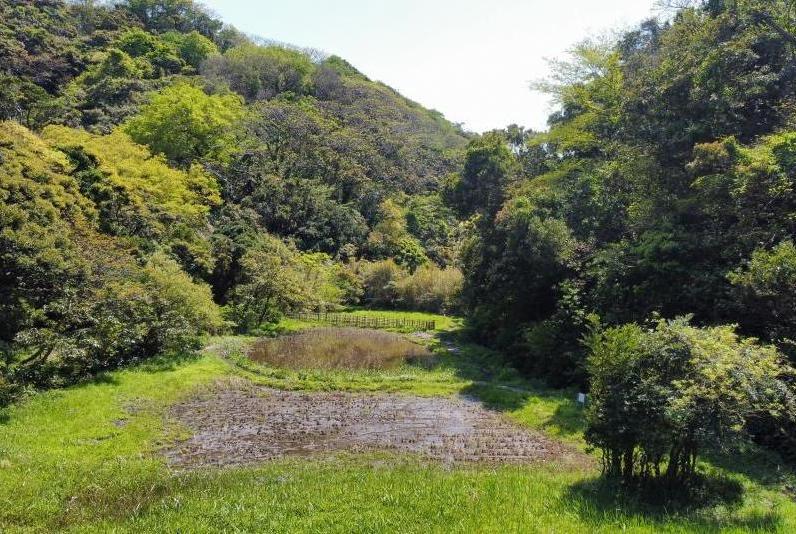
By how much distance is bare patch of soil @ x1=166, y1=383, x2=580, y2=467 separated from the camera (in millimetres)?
14062

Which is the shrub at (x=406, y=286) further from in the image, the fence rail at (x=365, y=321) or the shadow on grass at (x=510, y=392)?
the shadow on grass at (x=510, y=392)

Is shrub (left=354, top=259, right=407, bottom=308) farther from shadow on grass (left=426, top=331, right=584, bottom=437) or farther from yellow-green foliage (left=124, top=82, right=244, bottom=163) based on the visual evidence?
shadow on grass (left=426, top=331, right=584, bottom=437)

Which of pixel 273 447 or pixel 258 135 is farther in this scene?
pixel 258 135

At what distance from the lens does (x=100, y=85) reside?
6309 centimetres

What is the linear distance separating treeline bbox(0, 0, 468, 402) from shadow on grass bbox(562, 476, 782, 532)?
16.9 metres

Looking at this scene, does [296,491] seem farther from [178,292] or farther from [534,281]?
[534,281]

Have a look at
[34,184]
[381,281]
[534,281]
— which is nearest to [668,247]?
[534,281]

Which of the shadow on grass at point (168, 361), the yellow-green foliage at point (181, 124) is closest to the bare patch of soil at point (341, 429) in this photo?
the shadow on grass at point (168, 361)

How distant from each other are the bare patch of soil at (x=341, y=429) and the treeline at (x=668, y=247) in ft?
13.2

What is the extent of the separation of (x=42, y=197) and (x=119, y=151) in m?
14.9

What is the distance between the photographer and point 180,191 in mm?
38875

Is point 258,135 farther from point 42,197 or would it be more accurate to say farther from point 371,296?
point 42,197

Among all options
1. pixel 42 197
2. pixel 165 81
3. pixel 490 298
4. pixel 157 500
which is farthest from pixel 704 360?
pixel 165 81

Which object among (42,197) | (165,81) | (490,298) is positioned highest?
(165,81)
